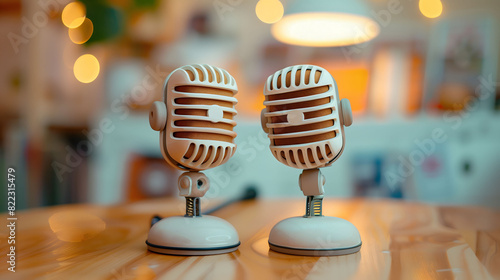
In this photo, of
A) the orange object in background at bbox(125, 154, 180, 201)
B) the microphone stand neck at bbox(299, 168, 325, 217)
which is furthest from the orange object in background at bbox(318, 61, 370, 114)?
the microphone stand neck at bbox(299, 168, 325, 217)

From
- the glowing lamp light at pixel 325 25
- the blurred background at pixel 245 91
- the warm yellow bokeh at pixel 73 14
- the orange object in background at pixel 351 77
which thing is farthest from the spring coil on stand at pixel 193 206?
the warm yellow bokeh at pixel 73 14

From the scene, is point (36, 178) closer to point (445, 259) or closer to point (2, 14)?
point (2, 14)

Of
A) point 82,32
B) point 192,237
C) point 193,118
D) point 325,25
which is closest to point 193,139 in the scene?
point 193,118

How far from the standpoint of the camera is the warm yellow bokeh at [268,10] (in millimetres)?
2555

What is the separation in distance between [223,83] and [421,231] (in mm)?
465

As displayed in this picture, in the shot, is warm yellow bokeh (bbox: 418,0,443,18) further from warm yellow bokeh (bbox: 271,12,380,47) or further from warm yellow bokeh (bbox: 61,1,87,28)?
warm yellow bokeh (bbox: 61,1,87,28)

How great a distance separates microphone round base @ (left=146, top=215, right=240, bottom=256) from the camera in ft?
2.23

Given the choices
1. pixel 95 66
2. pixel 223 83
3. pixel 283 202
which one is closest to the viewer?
pixel 223 83

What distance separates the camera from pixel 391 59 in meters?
2.49

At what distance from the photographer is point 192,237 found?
0.69m

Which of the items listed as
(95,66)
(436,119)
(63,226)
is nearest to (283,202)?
(63,226)

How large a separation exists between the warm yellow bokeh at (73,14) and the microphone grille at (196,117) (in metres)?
1.99

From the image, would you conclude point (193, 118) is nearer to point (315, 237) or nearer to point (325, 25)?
point (315, 237)

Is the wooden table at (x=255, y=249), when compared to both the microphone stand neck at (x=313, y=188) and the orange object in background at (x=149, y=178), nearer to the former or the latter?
the microphone stand neck at (x=313, y=188)
